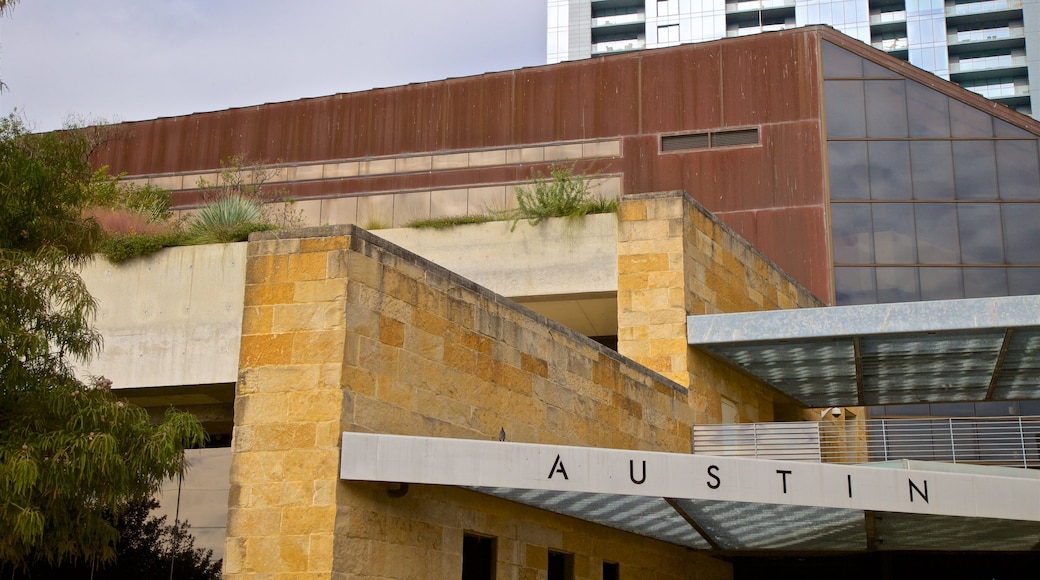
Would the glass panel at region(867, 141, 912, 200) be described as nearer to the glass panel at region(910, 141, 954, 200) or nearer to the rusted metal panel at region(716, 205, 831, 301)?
the glass panel at region(910, 141, 954, 200)

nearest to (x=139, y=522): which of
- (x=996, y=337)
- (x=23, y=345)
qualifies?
(x=23, y=345)

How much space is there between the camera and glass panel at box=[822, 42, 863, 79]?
30.8m

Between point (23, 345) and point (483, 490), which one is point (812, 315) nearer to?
point (483, 490)

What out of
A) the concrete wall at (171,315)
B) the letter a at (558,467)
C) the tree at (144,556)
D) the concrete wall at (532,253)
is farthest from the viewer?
the concrete wall at (532,253)

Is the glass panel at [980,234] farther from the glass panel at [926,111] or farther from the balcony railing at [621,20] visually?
the balcony railing at [621,20]

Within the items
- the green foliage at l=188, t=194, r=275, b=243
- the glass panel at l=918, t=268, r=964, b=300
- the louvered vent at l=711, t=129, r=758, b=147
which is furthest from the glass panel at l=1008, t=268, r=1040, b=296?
the green foliage at l=188, t=194, r=275, b=243

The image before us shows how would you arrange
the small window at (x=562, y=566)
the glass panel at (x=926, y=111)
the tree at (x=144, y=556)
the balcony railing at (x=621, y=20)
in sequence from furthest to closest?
the balcony railing at (x=621, y=20)
the glass panel at (x=926, y=111)
the tree at (x=144, y=556)
the small window at (x=562, y=566)

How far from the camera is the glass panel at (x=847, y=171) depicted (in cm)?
3033

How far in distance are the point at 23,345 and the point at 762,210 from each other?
20.9 meters

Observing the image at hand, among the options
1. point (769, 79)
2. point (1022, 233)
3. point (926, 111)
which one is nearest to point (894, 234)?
point (1022, 233)

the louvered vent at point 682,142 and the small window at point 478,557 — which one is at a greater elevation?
the louvered vent at point 682,142

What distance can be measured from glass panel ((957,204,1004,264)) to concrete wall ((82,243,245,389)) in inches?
742

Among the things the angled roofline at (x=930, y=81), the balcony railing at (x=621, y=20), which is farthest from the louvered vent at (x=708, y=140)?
the balcony railing at (x=621, y=20)

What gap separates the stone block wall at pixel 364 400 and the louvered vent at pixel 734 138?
54.5ft
